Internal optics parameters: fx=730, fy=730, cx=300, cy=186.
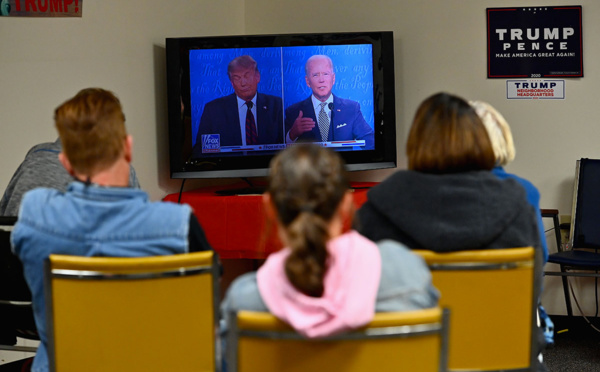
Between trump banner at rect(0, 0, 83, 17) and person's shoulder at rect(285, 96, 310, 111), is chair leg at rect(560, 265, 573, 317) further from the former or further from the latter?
trump banner at rect(0, 0, 83, 17)

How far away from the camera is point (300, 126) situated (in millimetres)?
4371

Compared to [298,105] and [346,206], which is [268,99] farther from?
[346,206]

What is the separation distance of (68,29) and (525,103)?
110 inches

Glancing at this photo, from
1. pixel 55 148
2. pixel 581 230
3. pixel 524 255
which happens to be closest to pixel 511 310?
pixel 524 255

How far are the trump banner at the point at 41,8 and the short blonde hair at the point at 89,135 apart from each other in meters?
1.72

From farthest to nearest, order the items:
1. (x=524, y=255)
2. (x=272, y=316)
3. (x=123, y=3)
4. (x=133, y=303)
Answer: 1. (x=123, y=3)
2. (x=524, y=255)
3. (x=133, y=303)
4. (x=272, y=316)

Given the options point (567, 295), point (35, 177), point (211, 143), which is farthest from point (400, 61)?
point (35, 177)

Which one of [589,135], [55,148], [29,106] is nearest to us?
[55,148]

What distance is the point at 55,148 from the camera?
8.77ft

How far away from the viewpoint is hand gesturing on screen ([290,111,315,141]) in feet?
14.3

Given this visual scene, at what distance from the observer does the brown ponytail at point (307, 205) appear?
4.09 feet

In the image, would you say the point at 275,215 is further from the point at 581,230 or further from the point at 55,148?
the point at 581,230

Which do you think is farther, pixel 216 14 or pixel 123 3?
pixel 216 14

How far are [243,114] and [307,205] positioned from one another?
3.11m
